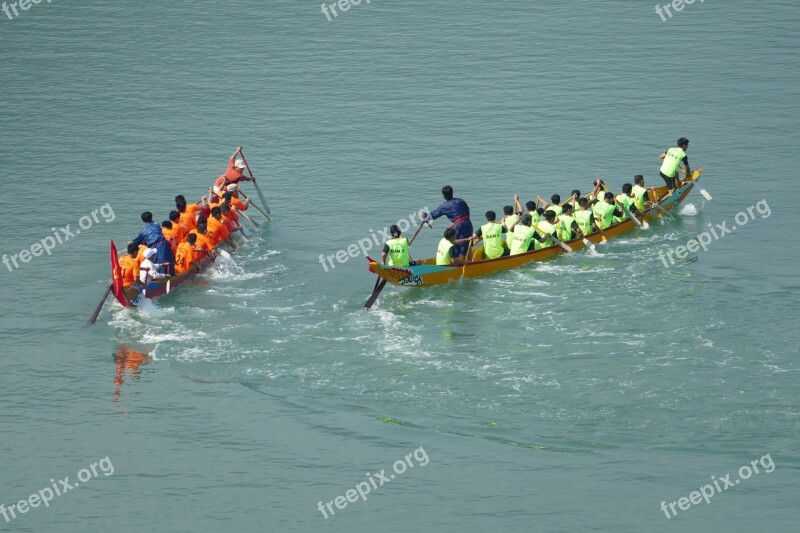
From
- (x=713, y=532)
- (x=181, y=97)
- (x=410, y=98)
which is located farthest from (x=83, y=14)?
(x=713, y=532)

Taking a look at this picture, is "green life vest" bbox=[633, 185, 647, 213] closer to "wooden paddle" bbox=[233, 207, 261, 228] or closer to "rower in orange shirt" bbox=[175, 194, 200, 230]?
"wooden paddle" bbox=[233, 207, 261, 228]

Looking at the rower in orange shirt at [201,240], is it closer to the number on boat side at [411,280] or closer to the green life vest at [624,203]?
the number on boat side at [411,280]

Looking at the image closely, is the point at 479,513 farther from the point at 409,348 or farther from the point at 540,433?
the point at 409,348

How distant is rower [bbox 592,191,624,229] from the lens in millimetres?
34031

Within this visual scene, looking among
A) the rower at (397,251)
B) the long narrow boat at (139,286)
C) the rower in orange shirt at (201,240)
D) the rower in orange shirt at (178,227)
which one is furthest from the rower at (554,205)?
the rower in orange shirt at (178,227)

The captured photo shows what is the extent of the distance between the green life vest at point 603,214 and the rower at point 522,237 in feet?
10.4

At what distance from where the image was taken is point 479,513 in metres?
21.2

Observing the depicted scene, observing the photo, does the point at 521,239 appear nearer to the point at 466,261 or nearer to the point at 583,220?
the point at 466,261

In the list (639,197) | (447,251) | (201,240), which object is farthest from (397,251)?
(639,197)

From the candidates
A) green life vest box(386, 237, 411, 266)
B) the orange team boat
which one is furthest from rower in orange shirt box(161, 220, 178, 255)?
green life vest box(386, 237, 411, 266)

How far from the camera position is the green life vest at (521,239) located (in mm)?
31578

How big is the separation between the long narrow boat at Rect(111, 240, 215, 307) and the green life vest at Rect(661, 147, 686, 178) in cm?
1494

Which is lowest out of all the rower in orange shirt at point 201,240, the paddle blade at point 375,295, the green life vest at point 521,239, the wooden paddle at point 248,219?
the paddle blade at point 375,295

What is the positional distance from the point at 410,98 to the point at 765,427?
2683cm
